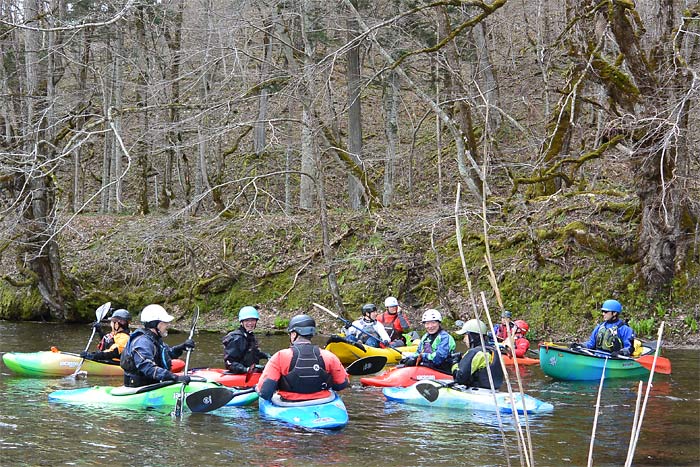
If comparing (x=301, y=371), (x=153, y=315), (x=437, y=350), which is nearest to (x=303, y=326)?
(x=301, y=371)

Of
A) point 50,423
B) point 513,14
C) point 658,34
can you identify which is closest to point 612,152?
point 658,34

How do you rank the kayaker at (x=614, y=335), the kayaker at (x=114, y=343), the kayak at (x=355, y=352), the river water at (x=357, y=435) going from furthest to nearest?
1. the kayak at (x=355, y=352)
2. the kayaker at (x=614, y=335)
3. the kayaker at (x=114, y=343)
4. the river water at (x=357, y=435)

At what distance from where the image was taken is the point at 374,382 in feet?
39.3

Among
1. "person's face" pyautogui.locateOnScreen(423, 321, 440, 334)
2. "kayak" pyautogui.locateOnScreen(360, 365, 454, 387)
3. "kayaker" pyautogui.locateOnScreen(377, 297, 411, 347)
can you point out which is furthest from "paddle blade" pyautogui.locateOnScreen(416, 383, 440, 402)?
"kayaker" pyautogui.locateOnScreen(377, 297, 411, 347)

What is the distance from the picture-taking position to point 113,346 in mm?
12008

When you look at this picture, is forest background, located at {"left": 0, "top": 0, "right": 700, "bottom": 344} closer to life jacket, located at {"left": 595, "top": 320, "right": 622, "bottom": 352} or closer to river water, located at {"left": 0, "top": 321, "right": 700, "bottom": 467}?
life jacket, located at {"left": 595, "top": 320, "right": 622, "bottom": 352}

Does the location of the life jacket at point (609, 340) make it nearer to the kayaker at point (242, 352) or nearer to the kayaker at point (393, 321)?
the kayaker at point (393, 321)

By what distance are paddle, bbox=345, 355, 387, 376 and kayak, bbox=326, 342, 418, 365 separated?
0.53 meters

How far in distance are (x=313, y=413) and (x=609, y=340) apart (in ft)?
19.8

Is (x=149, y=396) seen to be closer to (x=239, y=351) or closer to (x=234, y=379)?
(x=234, y=379)

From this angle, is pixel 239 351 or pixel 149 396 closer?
pixel 149 396

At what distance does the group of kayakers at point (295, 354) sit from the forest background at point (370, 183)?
2.84 meters

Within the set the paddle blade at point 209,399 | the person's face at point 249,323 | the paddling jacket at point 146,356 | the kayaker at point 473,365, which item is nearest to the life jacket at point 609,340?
the kayaker at point 473,365

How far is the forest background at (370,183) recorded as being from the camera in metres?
14.7
